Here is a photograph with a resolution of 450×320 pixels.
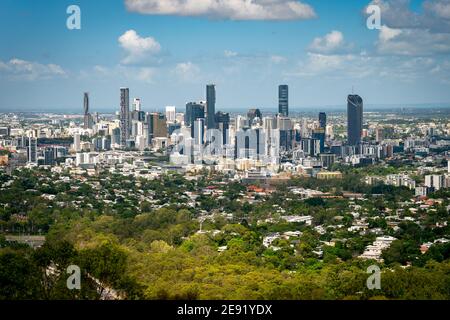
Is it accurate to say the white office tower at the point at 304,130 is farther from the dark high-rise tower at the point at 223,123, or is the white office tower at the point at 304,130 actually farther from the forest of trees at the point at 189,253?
the forest of trees at the point at 189,253

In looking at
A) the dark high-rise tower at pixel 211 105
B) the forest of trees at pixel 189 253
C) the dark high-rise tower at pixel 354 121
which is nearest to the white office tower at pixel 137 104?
the dark high-rise tower at pixel 211 105

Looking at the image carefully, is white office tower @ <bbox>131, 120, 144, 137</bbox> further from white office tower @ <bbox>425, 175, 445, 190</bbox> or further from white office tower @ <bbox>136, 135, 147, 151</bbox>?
white office tower @ <bbox>425, 175, 445, 190</bbox>

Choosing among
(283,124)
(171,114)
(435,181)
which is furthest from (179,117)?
(435,181)

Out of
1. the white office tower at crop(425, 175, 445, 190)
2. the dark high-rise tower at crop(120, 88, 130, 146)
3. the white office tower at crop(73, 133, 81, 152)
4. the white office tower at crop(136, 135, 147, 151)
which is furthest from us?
the white office tower at crop(136, 135, 147, 151)

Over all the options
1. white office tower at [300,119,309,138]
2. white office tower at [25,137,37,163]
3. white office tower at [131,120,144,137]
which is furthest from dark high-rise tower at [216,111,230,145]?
white office tower at [25,137,37,163]

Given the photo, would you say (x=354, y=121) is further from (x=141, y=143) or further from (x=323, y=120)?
(x=141, y=143)

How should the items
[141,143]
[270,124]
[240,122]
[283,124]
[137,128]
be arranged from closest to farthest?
[270,124], [283,124], [240,122], [141,143], [137,128]
